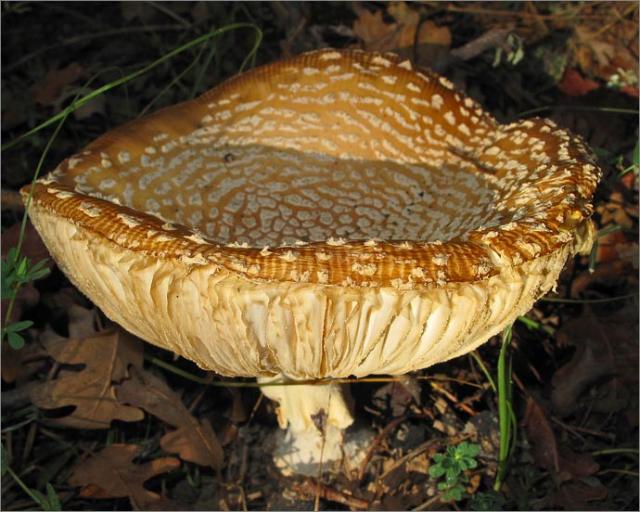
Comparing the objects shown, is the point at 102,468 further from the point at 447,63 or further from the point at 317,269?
the point at 447,63

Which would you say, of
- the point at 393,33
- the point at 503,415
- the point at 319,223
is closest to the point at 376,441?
the point at 503,415

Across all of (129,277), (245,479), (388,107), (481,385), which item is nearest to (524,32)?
(388,107)

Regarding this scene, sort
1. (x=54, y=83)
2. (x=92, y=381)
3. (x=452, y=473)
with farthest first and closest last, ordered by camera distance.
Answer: (x=54, y=83) < (x=92, y=381) < (x=452, y=473)

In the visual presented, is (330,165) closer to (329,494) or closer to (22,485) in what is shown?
(329,494)

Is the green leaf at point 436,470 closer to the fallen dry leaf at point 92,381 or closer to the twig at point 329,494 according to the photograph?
the twig at point 329,494

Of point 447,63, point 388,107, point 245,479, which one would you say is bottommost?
point 245,479

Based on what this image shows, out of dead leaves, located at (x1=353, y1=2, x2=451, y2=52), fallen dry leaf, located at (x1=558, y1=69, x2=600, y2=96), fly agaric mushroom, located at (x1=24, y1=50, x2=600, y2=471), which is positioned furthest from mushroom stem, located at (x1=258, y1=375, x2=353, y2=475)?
fallen dry leaf, located at (x1=558, y1=69, x2=600, y2=96)

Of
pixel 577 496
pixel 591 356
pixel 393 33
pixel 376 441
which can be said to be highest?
pixel 393 33

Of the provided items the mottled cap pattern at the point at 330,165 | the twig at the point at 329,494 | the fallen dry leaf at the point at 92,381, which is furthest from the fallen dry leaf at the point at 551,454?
the fallen dry leaf at the point at 92,381
